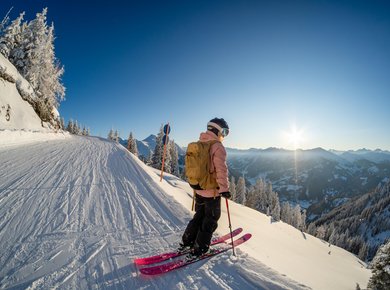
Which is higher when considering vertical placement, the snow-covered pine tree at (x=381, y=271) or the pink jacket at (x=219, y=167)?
the pink jacket at (x=219, y=167)

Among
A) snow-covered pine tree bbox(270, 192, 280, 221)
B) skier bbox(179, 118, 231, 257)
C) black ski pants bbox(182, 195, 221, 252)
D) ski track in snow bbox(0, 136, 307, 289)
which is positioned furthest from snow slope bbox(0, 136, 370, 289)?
snow-covered pine tree bbox(270, 192, 280, 221)

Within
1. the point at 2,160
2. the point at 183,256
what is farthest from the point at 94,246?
the point at 2,160

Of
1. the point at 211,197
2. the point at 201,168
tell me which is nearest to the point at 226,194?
the point at 211,197

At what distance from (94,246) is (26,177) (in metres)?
5.79

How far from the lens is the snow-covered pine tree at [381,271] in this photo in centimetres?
342

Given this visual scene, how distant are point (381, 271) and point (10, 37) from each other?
39860 mm

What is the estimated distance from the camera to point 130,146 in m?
54.9

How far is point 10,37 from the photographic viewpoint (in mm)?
29281

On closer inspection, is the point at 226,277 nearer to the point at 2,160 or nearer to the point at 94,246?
the point at 94,246

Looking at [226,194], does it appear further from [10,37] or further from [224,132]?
[10,37]

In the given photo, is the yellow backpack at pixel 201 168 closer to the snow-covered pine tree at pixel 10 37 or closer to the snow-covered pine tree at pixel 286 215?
the snow-covered pine tree at pixel 10 37

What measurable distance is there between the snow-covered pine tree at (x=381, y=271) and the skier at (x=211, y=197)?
2.53 meters

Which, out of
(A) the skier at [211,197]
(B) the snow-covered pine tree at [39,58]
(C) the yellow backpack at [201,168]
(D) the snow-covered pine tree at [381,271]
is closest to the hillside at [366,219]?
(B) the snow-covered pine tree at [39,58]

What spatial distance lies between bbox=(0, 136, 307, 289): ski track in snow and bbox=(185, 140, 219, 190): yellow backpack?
59.6 inches
